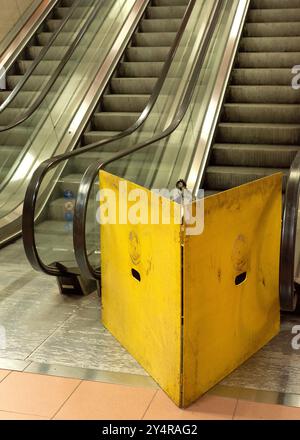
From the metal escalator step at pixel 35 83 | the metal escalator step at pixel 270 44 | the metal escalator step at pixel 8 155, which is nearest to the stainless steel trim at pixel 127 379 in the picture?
the metal escalator step at pixel 8 155

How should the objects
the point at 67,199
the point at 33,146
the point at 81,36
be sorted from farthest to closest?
the point at 81,36
the point at 33,146
the point at 67,199

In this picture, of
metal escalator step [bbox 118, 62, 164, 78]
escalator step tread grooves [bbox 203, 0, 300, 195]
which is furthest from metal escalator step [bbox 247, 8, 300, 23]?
metal escalator step [bbox 118, 62, 164, 78]

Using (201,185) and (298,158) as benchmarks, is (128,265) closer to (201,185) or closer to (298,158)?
(298,158)

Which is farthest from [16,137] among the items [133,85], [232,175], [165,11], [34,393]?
[34,393]

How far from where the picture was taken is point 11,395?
3.06 metres

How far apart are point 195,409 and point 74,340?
43.1 inches

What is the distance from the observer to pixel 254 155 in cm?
600

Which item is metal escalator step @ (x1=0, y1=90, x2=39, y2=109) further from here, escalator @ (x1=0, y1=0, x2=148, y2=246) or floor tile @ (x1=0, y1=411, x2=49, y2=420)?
floor tile @ (x1=0, y1=411, x2=49, y2=420)

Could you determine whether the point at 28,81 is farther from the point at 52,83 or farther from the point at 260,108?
the point at 260,108

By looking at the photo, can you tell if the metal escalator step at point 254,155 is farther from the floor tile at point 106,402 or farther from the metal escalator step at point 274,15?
the floor tile at point 106,402

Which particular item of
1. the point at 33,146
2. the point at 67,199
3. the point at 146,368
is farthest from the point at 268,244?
the point at 33,146

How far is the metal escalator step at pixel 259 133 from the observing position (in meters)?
6.09

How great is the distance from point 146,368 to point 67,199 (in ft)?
7.65

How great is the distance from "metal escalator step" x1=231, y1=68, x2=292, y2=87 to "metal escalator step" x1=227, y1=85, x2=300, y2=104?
225mm
